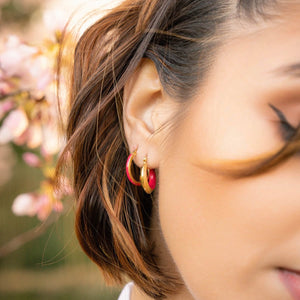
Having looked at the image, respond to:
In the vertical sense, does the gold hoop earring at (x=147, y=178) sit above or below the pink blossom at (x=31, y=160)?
above

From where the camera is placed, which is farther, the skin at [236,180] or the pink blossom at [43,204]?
the pink blossom at [43,204]

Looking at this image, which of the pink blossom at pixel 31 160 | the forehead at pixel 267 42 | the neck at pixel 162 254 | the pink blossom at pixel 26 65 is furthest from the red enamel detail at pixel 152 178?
the pink blossom at pixel 31 160

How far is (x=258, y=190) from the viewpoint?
731 millimetres

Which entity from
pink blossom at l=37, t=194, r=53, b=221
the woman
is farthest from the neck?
pink blossom at l=37, t=194, r=53, b=221

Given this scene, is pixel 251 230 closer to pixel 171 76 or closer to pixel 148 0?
pixel 171 76

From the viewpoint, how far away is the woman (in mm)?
728

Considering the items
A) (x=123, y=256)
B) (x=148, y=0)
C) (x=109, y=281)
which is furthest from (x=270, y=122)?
(x=109, y=281)

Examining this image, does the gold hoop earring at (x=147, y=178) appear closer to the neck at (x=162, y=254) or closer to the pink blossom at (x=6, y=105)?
the neck at (x=162, y=254)

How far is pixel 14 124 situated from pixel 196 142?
2.14ft

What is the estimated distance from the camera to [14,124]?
130cm

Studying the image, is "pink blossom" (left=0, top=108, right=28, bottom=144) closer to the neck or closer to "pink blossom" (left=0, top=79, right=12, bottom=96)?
"pink blossom" (left=0, top=79, right=12, bottom=96)

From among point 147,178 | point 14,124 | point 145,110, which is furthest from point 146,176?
point 14,124

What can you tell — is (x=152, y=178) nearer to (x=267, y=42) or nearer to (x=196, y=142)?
(x=196, y=142)

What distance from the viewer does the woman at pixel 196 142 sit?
73 cm
